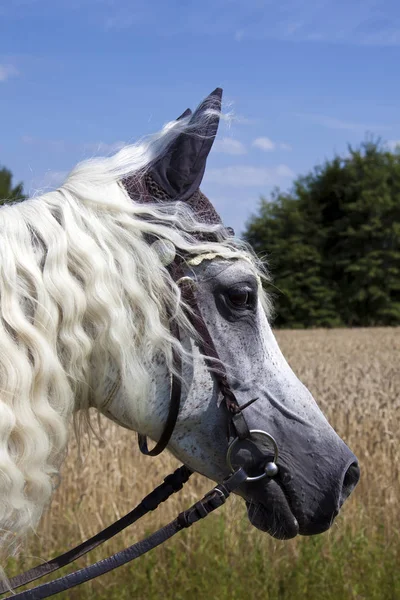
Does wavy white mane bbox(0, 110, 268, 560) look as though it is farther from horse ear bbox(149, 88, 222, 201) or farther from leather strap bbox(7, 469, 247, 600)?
leather strap bbox(7, 469, 247, 600)

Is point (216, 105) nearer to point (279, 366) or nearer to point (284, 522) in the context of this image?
point (279, 366)

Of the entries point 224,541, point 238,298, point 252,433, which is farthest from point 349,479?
point 224,541

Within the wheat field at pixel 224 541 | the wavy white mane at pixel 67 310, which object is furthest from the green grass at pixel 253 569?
the wavy white mane at pixel 67 310

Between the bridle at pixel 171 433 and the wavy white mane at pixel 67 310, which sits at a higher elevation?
the wavy white mane at pixel 67 310

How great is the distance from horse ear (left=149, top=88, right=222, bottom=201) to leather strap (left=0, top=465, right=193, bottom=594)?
0.86m

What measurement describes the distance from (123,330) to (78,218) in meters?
0.33

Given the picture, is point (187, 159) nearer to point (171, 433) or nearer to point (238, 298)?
point (238, 298)

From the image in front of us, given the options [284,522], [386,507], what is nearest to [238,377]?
[284,522]

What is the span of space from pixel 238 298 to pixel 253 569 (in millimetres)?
2655

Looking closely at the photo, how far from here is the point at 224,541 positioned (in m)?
4.25

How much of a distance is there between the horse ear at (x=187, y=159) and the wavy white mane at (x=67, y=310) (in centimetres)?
4

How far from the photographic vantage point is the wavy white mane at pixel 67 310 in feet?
5.59

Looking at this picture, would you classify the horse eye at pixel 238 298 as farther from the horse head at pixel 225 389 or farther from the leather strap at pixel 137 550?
the leather strap at pixel 137 550

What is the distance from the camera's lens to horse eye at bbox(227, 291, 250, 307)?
1.90 meters
